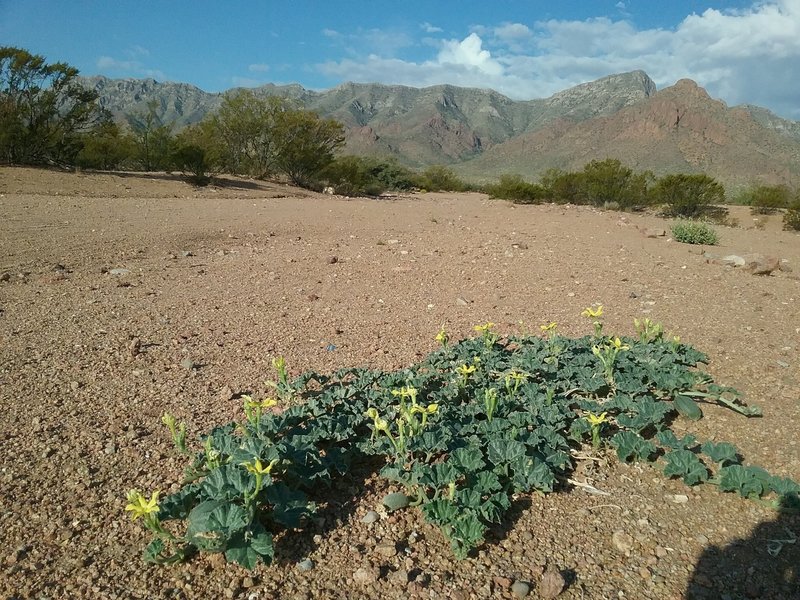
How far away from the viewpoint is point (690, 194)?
19656 mm

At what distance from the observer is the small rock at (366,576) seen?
6.50 ft

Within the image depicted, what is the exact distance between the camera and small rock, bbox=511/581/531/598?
1.95 m

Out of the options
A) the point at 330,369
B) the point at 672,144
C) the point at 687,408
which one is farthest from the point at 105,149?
the point at 672,144

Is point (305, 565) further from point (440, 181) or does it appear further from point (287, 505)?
point (440, 181)

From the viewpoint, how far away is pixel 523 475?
2473 mm

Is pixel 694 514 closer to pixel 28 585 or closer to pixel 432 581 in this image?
pixel 432 581

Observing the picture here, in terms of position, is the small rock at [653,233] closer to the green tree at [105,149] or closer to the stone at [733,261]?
the stone at [733,261]

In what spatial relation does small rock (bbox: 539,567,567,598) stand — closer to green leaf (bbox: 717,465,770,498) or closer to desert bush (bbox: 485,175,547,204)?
green leaf (bbox: 717,465,770,498)

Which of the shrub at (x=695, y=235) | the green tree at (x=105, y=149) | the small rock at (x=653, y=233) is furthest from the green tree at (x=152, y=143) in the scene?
the shrub at (x=695, y=235)

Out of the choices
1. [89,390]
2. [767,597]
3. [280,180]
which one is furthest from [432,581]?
[280,180]

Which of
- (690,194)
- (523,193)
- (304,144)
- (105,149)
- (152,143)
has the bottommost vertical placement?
(523,193)

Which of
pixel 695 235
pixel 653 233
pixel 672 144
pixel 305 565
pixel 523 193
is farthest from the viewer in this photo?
pixel 672 144

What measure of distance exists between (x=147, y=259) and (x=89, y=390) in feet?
12.6

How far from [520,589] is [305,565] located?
2.52 ft
